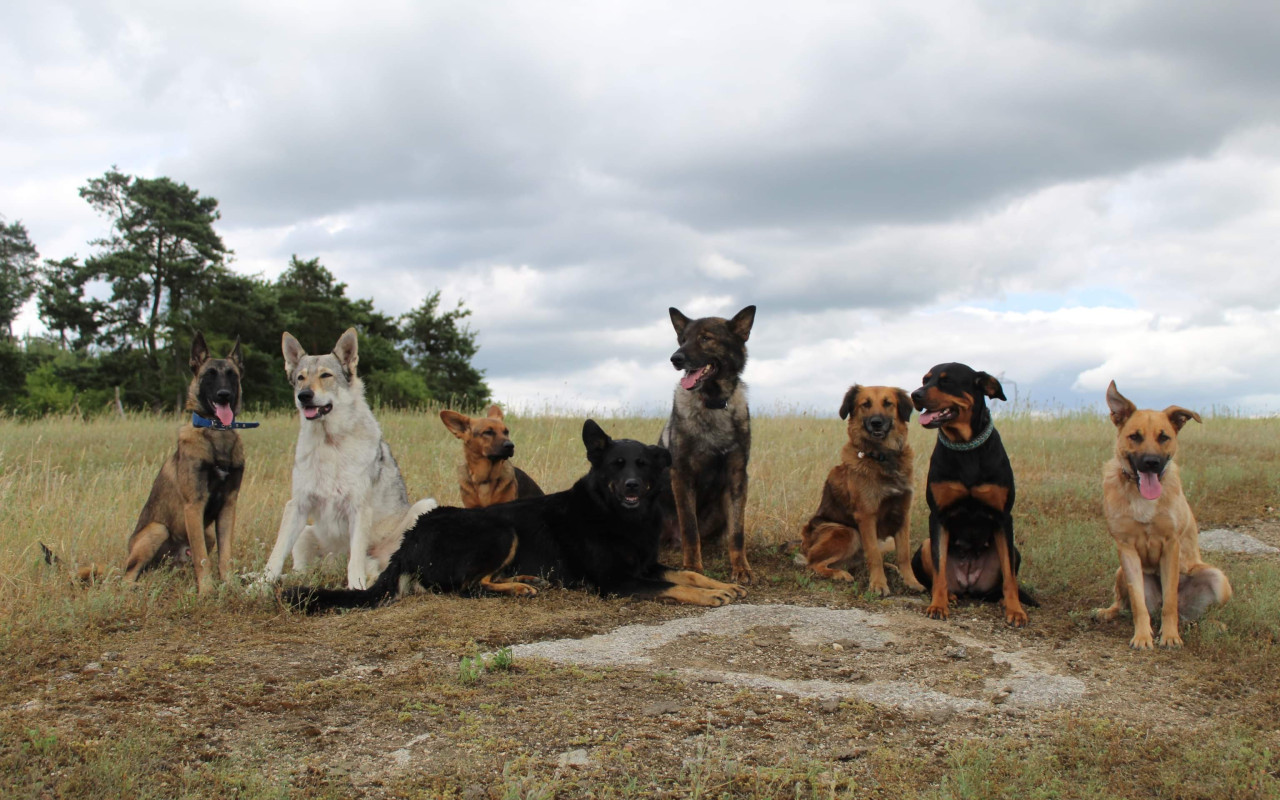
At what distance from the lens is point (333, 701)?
397 cm

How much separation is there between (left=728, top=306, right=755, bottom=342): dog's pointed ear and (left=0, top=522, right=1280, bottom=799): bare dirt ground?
2427 millimetres

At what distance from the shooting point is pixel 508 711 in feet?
12.4

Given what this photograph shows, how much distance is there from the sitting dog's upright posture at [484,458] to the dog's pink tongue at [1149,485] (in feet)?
14.5

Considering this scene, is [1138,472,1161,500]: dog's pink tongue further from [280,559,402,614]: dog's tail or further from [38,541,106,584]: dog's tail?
[38,541,106,584]: dog's tail

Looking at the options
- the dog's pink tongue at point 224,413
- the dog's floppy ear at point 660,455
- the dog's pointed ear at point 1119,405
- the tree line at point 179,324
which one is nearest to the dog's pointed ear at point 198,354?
the dog's pink tongue at point 224,413

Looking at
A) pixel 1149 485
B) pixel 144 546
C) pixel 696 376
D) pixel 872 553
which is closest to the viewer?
pixel 1149 485

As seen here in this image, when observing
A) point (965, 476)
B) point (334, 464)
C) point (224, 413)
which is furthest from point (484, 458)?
point (965, 476)

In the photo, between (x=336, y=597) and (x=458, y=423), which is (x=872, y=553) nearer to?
(x=458, y=423)

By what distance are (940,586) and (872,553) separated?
78 cm

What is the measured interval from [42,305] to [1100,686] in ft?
114

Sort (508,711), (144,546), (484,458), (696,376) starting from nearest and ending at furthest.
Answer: (508,711)
(144,546)
(696,376)
(484,458)

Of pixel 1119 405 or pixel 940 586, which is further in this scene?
pixel 940 586

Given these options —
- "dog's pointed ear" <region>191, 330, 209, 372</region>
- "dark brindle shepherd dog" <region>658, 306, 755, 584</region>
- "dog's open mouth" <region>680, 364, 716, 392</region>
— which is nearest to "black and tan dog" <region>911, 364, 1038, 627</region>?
"dark brindle shepherd dog" <region>658, 306, 755, 584</region>

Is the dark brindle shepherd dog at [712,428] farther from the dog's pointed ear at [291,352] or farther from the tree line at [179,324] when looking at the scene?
the tree line at [179,324]
